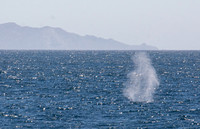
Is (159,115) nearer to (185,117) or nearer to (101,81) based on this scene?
(185,117)

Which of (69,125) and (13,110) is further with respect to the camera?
(13,110)

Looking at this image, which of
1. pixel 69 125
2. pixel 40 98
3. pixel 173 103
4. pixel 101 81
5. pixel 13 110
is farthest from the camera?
pixel 101 81

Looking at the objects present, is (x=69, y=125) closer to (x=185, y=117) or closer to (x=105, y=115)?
(x=105, y=115)

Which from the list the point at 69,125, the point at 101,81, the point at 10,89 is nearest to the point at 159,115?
the point at 69,125

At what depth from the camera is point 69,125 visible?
62531mm

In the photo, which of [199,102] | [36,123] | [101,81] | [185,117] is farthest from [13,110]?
[101,81]

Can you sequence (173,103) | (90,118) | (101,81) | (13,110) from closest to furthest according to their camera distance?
(90,118), (13,110), (173,103), (101,81)

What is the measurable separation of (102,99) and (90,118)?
20.6 metres

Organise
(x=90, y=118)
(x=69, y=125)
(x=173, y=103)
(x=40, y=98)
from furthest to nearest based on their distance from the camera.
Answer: (x=40, y=98), (x=173, y=103), (x=90, y=118), (x=69, y=125)

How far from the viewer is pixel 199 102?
84188 millimetres

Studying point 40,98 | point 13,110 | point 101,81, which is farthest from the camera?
point 101,81

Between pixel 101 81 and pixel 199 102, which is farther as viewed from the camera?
pixel 101 81

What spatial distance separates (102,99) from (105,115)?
17604 millimetres

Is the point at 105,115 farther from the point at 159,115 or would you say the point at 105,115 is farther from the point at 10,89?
the point at 10,89
